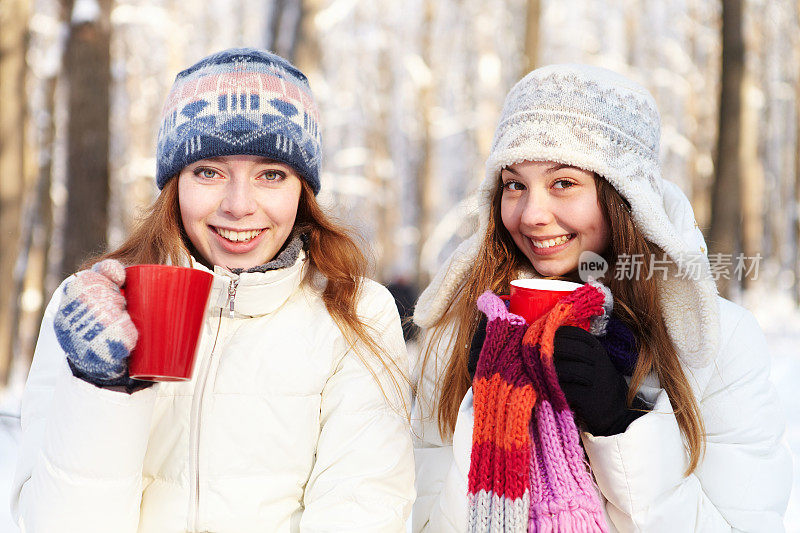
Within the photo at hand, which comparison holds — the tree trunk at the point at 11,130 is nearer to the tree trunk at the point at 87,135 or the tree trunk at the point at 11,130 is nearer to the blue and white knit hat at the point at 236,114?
the tree trunk at the point at 87,135

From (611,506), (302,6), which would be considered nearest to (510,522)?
(611,506)

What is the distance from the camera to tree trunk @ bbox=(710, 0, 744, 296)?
26.0ft

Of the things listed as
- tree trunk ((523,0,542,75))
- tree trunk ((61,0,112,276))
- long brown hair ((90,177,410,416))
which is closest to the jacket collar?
long brown hair ((90,177,410,416))

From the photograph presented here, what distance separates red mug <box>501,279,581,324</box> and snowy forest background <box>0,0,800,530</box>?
963mm

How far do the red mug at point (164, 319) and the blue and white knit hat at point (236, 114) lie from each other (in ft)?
1.98

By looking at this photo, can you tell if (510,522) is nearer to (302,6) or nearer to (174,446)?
(174,446)

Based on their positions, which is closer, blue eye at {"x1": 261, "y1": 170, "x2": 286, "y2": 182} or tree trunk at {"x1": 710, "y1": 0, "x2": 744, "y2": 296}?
blue eye at {"x1": 261, "y1": 170, "x2": 286, "y2": 182}

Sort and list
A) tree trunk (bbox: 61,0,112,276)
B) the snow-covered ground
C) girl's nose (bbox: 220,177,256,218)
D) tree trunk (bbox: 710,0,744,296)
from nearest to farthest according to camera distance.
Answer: girl's nose (bbox: 220,177,256,218)
the snow-covered ground
tree trunk (bbox: 61,0,112,276)
tree trunk (bbox: 710,0,744,296)

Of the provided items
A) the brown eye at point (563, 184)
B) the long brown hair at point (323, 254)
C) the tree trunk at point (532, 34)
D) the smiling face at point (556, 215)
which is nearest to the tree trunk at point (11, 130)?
the tree trunk at point (532, 34)

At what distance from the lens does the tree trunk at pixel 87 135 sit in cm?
579

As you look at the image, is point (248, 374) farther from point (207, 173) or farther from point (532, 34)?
point (532, 34)

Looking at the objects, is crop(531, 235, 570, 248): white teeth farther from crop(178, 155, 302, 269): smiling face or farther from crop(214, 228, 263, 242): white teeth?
crop(214, 228, 263, 242): white teeth

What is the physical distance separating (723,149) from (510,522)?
7323mm

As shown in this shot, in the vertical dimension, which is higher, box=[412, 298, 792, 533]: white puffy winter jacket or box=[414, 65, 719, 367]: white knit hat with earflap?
box=[414, 65, 719, 367]: white knit hat with earflap
